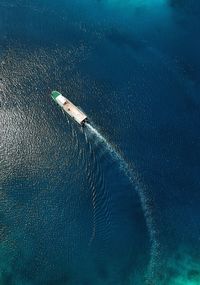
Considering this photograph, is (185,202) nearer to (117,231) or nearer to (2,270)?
(117,231)

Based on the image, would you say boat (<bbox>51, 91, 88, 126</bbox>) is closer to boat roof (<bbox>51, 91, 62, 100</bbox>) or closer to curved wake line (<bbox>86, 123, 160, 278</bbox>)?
boat roof (<bbox>51, 91, 62, 100</bbox>)

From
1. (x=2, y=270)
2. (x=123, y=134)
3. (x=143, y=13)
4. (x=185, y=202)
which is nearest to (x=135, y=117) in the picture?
(x=123, y=134)

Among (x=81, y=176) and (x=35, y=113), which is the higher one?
(x=35, y=113)

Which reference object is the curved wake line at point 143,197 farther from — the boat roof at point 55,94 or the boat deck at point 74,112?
the boat roof at point 55,94

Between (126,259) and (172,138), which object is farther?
(172,138)

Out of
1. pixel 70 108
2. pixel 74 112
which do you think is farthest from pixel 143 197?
pixel 70 108

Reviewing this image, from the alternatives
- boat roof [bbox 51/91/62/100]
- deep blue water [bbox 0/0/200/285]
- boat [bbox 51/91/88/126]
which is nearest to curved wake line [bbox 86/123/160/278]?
deep blue water [bbox 0/0/200/285]
